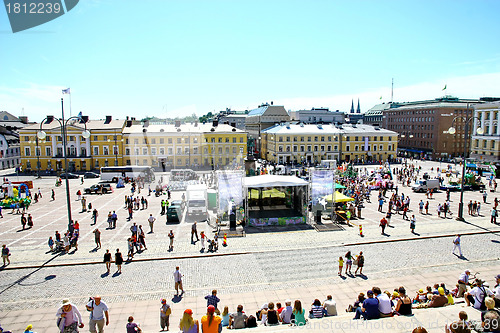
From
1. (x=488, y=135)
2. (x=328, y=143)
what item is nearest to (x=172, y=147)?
(x=328, y=143)

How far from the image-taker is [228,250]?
18.2 m

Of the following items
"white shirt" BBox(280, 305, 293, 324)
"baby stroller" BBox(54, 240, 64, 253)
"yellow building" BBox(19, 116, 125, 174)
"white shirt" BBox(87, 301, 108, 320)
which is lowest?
"baby stroller" BBox(54, 240, 64, 253)

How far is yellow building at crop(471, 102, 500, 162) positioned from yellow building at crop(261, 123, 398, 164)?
16128 millimetres

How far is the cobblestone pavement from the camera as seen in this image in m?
13.2

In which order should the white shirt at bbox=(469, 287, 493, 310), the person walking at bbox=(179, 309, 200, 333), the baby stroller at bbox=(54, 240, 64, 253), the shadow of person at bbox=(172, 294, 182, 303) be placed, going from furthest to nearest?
the baby stroller at bbox=(54, 240, 64, 253)
the shadow of person at bbox=(172, 294, 182, 303)
the white shirt at bbox=(469, 287, 493, 310)
the person walking at bbox=(179, 309, 200, 333)

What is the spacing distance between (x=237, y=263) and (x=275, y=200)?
1037cm

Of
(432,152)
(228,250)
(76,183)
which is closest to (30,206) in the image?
(76,183)

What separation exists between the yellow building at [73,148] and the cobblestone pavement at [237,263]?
127 feet

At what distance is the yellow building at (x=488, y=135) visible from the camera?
63562mm

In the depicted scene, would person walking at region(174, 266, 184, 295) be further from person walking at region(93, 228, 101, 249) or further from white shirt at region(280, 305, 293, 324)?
person walking at region(93, 228, 101, 249)

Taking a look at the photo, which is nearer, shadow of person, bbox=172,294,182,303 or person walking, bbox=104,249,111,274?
shadow of person, bbox=172,294,182,303

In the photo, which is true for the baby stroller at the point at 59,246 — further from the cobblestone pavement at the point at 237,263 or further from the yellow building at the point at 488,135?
the yellow building at the point at 488,135

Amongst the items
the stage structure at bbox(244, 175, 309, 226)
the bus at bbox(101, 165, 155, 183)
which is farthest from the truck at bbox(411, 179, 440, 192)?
the bus at bbox(101, 165, 155, 183)

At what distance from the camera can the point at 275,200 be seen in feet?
85.8
